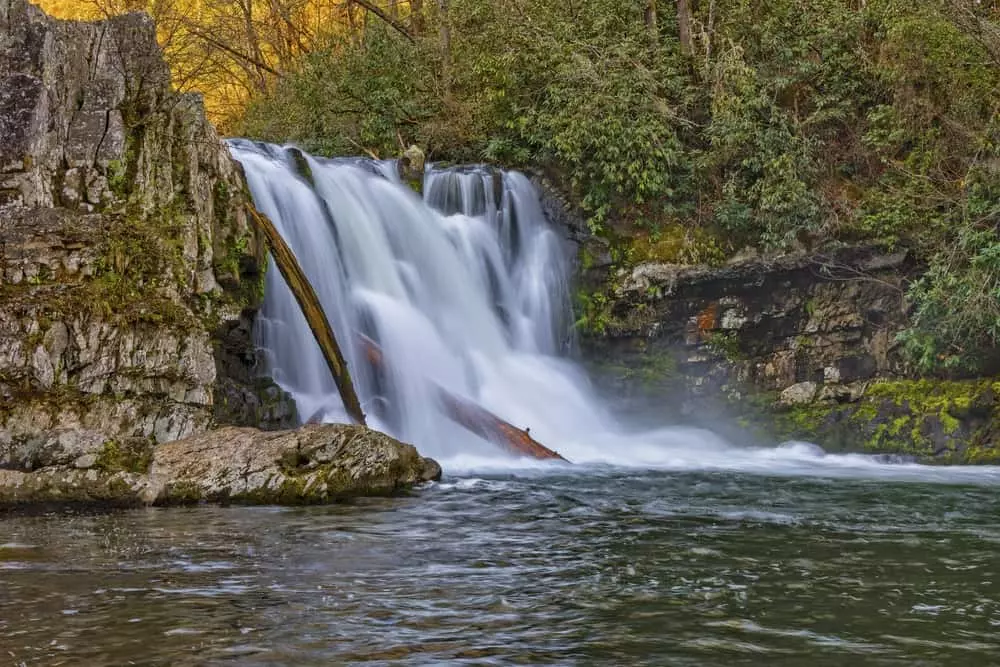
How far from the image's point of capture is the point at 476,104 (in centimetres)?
1800

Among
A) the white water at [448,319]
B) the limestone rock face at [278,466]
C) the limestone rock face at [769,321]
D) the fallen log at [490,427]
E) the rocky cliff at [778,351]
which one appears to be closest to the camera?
the limestone rock face at [278,466]

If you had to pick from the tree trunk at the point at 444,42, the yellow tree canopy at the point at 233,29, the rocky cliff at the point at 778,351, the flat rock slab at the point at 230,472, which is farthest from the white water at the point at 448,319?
the yellow tree canopy at the point at 233,29

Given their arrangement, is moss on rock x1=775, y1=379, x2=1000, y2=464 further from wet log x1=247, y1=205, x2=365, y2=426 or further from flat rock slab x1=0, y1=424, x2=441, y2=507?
flat rock slab x1=0, y1=424, x2=441, y2=507

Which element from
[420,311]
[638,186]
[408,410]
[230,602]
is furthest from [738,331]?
[230,602]

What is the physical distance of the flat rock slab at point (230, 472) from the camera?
26.2 ft

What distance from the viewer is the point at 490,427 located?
452 inches

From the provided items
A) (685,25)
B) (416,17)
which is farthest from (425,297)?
(416,17)

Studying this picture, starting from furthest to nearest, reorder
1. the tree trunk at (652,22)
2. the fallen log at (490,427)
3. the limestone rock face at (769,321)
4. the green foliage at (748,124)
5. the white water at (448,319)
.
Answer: the tree trunk at (652,22)
the limestone rock face at (769,321)
the green foliage at (748,124)
the white water at (448,319)
the fallen log at (490,427)

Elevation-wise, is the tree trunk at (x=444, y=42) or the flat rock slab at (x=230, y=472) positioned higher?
the tree trunk at (x=444, y=42)

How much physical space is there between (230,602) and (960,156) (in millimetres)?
13373

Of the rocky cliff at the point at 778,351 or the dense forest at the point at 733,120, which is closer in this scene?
the dense forest at the point at 733,120

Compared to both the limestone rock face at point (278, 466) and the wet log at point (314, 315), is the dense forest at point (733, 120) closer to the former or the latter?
the wet log at point (314, 315)

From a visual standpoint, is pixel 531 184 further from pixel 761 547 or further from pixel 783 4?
pixel 761 547

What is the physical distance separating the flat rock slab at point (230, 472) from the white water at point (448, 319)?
2.00m
